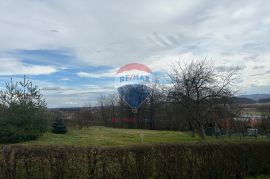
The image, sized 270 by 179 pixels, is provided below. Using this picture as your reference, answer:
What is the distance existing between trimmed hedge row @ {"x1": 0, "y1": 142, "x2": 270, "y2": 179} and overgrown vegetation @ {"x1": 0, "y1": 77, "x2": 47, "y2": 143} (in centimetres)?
1606

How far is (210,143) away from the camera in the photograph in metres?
9.69

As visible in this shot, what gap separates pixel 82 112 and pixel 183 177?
44.4 meters

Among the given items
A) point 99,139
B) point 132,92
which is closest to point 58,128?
point 99,139

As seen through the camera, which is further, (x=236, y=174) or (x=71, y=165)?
(x=236, y=174)

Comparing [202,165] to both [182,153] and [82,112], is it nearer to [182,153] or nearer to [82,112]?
[182,153]

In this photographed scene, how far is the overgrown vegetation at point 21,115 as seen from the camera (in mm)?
23359

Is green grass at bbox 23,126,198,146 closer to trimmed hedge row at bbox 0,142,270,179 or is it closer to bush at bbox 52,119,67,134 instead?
bush at bbox 52,119,67,134

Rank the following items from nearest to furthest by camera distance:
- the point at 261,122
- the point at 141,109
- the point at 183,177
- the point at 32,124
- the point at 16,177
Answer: the point at 16,177 → the point at 183,177 → the point at 32,124 → the point at 261,122 → the point at 141,109

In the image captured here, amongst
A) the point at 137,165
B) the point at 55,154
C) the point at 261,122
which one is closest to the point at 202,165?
the point at 137,165

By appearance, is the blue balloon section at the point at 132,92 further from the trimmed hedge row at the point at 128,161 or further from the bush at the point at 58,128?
the trimmed hedge row at the point at 128,161

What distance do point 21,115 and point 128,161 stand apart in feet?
55.7

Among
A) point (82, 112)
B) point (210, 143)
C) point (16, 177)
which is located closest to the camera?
point (16, 177)

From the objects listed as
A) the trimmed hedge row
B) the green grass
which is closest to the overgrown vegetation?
the green grass

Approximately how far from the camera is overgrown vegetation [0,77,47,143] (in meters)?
23.4
